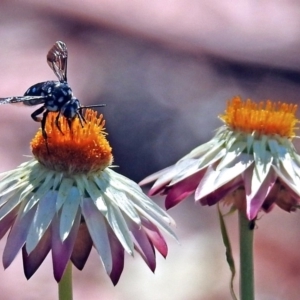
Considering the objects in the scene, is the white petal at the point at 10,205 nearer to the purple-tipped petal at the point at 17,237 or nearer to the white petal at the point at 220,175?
the purple-tipped petal at the point at 17,237

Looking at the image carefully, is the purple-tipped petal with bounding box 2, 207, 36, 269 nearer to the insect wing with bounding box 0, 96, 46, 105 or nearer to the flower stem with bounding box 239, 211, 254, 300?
the insect wing with bounding box 0, 96, 46, 105

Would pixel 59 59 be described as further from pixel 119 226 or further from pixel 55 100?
pixel 119 226

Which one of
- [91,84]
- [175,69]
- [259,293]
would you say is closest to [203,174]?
[259,293]

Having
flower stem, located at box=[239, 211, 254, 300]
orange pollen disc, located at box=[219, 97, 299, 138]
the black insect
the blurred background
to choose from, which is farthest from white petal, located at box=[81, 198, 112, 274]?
the blurred background

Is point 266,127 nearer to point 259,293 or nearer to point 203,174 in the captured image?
point 203,174

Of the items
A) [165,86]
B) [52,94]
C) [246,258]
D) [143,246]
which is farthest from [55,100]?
[165,86]
